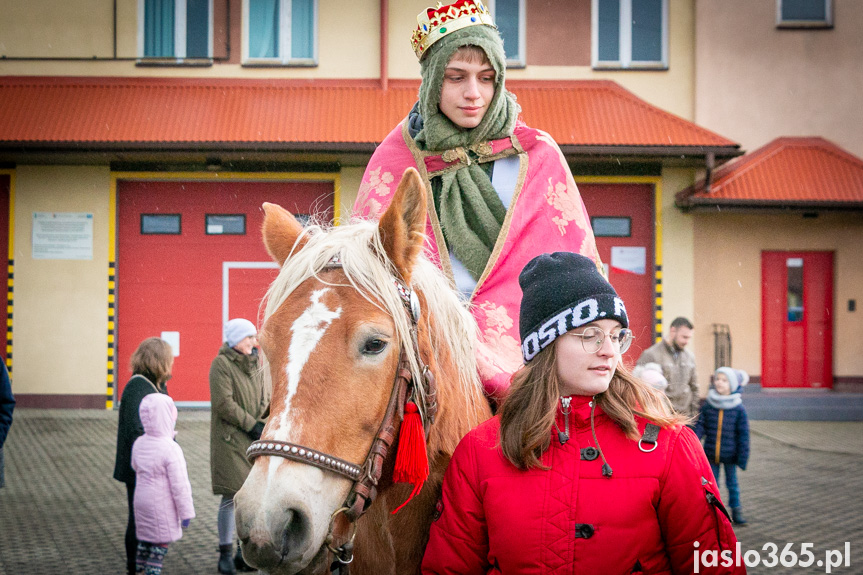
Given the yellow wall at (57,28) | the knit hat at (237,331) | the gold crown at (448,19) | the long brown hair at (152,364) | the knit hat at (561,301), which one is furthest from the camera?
the yellow wall at (57,28)

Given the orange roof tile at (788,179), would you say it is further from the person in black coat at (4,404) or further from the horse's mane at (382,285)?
the horse's mane at (382,285)

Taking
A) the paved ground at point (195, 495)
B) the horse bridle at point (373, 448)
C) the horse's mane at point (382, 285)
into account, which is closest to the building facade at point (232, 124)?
the paved ground at point (195, 495)

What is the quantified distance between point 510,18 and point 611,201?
3864 millimetres

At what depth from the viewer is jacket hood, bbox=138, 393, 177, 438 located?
223 inches

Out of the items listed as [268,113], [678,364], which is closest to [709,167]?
[678,364]

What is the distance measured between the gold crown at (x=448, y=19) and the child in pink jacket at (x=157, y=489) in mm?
3845

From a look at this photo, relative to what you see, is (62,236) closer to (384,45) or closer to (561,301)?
(384,45)

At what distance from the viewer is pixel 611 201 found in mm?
14375

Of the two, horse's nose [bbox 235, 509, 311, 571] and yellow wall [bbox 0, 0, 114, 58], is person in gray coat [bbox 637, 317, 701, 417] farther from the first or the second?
yellow wall [bbox 0, 0, 114, 58]

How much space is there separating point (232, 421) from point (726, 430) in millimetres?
4701

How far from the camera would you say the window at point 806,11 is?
14609 millimetres

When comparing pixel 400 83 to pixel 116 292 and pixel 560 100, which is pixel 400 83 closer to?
pixel 560 100

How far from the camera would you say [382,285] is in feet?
6.68

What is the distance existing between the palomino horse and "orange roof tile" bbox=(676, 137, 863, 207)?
12.4m
